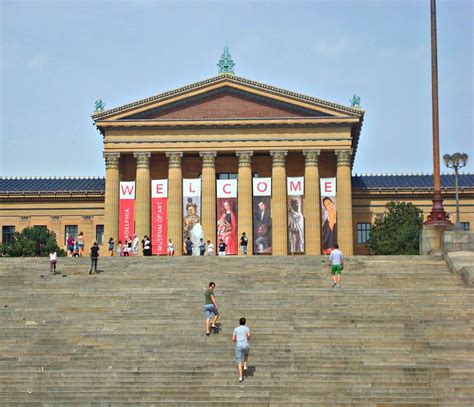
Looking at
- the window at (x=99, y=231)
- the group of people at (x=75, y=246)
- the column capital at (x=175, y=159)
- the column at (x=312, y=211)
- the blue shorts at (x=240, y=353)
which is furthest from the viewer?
the window at (x=99, y=231)

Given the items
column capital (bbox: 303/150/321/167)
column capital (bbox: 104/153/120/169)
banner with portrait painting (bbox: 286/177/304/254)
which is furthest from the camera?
column capital (bbox: 104/153/120/169)

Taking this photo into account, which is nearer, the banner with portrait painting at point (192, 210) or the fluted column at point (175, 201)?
the banner with portrait painting at point (192, 210)

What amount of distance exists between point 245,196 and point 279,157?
4.31m

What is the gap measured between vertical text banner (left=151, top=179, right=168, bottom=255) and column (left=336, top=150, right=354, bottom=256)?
13.8m

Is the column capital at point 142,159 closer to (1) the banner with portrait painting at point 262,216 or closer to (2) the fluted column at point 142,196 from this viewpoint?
(2) the fluted column at point 142,196

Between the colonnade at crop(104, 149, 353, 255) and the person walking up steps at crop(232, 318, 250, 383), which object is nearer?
the person walking up steps at crop(232, 318, 250, 383)

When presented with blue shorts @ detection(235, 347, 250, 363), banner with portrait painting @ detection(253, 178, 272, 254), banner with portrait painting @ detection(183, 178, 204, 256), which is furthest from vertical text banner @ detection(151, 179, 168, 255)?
blue shorts @ detection(235, 347, 250, 363)

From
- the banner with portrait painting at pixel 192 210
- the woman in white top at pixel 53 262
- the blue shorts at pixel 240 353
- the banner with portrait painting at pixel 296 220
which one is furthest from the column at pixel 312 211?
the blue shorts at pixel 240 353

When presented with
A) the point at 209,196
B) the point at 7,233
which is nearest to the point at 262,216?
the point at 209,196

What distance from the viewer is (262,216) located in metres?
70.8

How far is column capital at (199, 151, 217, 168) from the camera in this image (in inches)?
3027

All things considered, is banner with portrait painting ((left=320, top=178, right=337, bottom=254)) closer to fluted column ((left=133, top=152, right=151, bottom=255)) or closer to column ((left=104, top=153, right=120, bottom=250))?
fluted column ((left=133, top=152, right=151, bottom=255))

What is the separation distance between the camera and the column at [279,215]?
75.2 meters

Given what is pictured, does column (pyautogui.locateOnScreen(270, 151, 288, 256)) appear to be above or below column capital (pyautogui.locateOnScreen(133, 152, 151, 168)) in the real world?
below
